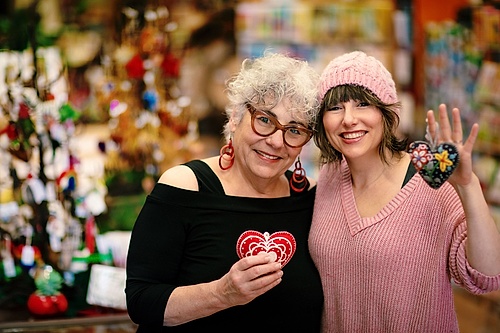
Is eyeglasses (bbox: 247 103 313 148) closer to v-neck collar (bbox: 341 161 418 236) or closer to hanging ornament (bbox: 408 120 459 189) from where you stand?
v-neck collar (bbox: 341 161 418 236)

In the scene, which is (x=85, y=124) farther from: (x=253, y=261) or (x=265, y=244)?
(x=253, y=261)

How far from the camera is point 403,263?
2.21 meters

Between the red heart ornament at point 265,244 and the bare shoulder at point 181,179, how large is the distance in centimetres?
22

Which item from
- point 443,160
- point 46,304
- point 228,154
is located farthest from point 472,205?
point 46,304

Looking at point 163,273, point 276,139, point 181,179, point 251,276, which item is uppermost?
point 276,139

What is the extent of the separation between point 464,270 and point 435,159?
36 centimetres

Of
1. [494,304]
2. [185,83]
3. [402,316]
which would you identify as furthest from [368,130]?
[494,304]

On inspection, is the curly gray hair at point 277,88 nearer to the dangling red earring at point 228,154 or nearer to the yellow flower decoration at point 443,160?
the dangling red earring at point 228,154

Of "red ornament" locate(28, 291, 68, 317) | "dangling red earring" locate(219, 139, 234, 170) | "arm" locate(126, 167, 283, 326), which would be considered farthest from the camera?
"red ornament" locate(28, 291, 68, 317)

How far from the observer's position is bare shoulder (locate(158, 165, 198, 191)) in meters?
2.30

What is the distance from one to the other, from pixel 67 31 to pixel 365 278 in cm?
199

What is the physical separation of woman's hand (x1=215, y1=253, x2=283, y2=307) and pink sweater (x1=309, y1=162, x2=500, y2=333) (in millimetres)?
338

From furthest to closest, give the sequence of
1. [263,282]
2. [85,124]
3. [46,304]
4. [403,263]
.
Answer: [85,124] → [46,304] → [403,263] → [263,282]

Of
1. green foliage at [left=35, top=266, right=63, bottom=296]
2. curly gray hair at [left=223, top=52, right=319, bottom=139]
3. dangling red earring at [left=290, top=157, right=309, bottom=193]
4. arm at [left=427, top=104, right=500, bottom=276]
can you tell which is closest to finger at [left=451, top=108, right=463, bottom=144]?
arm at [left=427, top=104, right=500, bottom=276]
